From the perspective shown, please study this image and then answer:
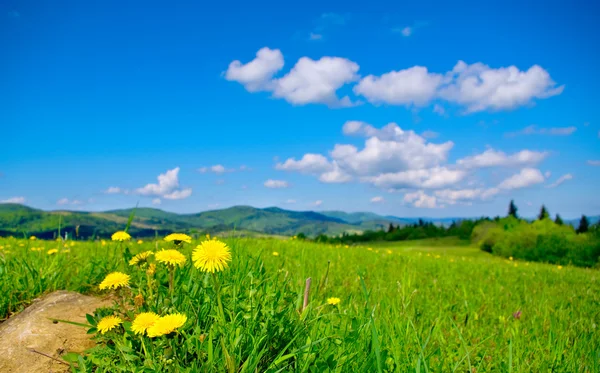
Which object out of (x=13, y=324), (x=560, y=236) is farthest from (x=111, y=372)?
(x=560, y=236)

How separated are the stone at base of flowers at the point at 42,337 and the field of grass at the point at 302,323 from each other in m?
0.30

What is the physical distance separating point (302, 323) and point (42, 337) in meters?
1.94

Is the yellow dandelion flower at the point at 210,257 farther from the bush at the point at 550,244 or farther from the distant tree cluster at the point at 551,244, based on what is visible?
the bush at the point at 550,244

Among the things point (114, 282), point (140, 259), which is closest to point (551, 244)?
point (140, 259)

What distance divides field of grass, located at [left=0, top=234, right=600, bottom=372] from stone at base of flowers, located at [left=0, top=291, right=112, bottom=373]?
296mm

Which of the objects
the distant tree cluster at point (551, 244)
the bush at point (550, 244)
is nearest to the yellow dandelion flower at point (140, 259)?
the distant tree cluster at point (551, 244)

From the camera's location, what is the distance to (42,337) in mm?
2889

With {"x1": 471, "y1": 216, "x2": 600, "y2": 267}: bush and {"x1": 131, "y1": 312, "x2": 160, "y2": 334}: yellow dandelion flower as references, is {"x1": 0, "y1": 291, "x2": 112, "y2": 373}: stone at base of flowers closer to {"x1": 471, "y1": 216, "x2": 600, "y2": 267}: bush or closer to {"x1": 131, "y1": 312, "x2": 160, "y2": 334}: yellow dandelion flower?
{"x1": 131, "y1": 312, "x2": 160, "y2": 334}: yellow dandelion flower

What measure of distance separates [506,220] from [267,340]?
5793cm

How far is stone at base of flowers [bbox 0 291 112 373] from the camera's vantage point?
2.69 metres

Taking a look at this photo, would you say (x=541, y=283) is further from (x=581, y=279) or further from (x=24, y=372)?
(x=24, y=372)

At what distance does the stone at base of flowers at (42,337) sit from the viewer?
8.83 ft

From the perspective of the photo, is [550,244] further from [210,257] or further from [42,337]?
[42,337]

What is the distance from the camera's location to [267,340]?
2447 millimetres
